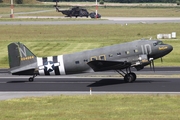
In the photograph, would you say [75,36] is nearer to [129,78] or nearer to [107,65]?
[129,78]

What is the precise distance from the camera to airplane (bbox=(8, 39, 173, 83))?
3512cm

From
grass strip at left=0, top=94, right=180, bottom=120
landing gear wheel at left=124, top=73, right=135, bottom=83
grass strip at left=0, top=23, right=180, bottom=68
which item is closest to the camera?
grass strip at left=0, top=94, right=180, bottom=120

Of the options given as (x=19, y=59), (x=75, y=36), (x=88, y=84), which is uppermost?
(x=19, y=59)

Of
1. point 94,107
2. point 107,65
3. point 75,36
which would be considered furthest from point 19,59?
point 75,36

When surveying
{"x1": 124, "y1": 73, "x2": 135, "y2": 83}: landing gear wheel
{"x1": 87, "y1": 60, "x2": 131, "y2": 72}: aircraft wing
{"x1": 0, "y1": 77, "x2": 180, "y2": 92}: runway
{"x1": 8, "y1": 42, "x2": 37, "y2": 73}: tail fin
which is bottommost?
{"x1": 0, "y1": 77, "x2": 180, "y2": 92}: runway

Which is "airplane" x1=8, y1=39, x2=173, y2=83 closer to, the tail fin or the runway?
the tail fin

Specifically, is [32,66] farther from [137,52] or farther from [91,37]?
[91,37]

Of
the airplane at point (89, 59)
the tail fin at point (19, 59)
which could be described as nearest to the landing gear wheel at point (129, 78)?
the airplane at point (89, 59)

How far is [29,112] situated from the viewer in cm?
2377

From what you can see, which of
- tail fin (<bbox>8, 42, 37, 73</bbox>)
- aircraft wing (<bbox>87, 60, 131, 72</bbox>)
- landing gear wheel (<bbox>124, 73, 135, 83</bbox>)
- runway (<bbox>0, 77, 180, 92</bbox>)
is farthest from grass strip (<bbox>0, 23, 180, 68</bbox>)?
aircraft wing (<bbox>87, 60, 131, 72</bbox>)

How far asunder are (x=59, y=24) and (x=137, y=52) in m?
59.3

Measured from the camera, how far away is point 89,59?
35625 millimetres

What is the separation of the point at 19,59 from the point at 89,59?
537cm

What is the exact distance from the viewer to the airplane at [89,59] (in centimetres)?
3512
